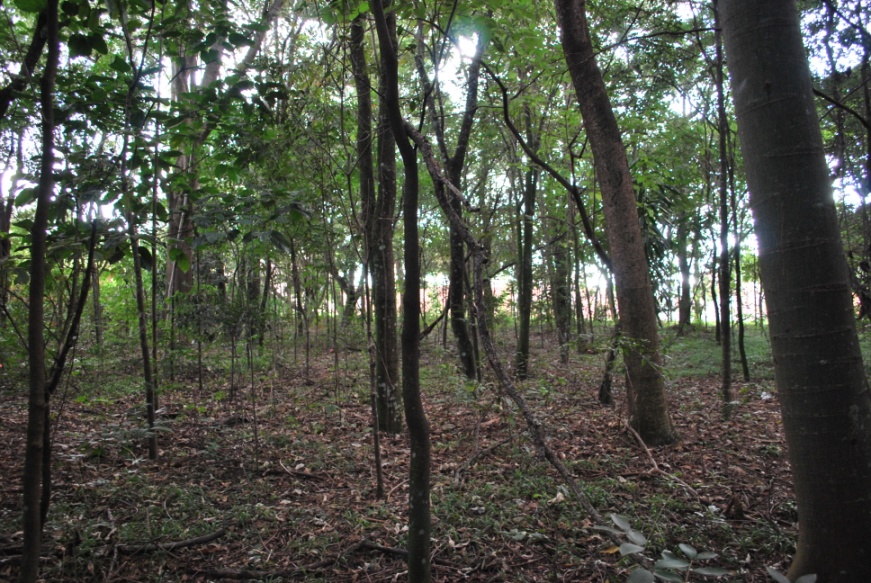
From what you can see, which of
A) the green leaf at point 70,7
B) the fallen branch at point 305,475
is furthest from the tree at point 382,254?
the green leaf at point 70,7

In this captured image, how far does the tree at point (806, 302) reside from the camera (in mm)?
2020

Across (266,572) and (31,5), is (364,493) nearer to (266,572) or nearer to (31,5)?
(266,572)

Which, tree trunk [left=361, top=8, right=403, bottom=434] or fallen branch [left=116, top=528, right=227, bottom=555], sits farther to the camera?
tree trunk [left=361, top=8, right=403, bottom=434]

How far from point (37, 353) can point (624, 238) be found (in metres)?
4.55

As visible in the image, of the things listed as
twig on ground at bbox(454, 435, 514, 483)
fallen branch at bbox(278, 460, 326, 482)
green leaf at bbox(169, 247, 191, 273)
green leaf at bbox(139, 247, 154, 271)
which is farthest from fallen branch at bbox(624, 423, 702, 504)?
green leaf at bbox(139, 247, 154, 271)

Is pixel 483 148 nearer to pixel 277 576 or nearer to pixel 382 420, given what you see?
pixel 382 420

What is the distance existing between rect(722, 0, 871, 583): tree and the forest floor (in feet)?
2.70

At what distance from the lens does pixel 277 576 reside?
2.99 metres

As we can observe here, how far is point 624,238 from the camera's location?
16.3ft

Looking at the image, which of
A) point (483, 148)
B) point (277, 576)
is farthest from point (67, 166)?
point (483, 148)

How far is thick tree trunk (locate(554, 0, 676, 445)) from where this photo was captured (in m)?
4.91

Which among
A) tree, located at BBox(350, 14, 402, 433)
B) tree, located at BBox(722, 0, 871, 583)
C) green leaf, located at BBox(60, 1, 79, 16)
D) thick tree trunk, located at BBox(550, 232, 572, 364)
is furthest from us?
thick tree trunk, located at BBox(550, 232, 572, 364)

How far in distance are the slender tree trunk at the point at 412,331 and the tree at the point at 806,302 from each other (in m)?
1.47

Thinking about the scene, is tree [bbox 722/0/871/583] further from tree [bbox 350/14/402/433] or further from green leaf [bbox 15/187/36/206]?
tree [bbox 350/14/402/433]
